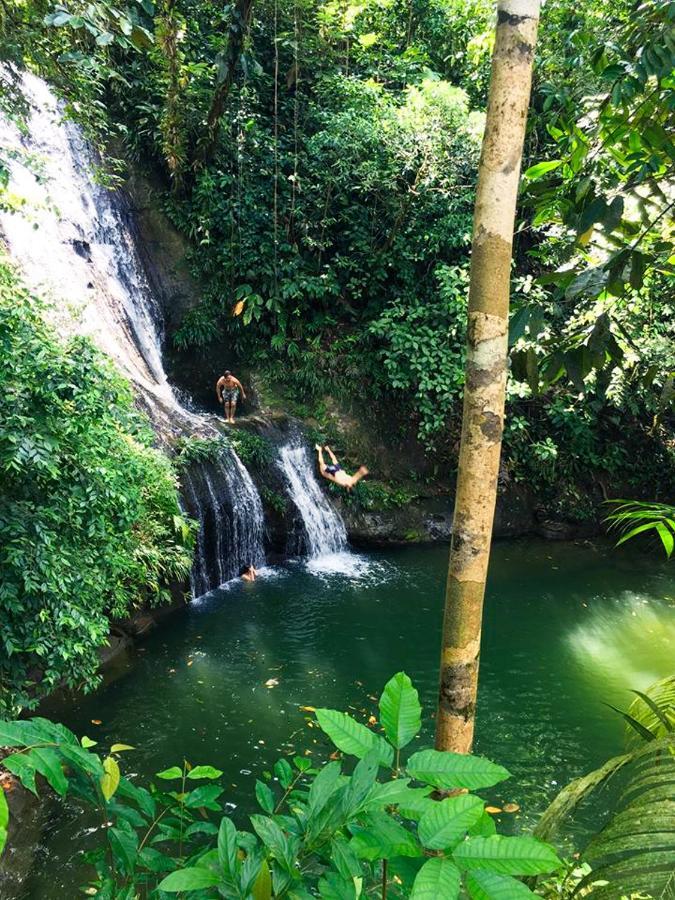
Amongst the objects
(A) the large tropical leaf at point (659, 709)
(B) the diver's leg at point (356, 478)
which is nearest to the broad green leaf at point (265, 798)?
(A) the large tropical leaf at point (659, 709)

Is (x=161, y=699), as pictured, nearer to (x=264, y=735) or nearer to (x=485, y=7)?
(x=264, y=735)

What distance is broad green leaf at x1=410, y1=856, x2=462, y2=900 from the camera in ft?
2.82

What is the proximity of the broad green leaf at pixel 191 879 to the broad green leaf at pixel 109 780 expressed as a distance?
0.27 metres

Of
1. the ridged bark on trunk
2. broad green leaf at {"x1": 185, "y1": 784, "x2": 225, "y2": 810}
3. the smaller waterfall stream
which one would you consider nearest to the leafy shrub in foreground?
broad green leaf at {"x1": 185, "y1": 784, "x2": 225, "y2": 810}

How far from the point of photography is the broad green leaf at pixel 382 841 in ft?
3.17

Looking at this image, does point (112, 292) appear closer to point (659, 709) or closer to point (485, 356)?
point (485, 356)

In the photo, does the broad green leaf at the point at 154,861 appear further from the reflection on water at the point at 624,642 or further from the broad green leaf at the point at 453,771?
the reflection on water at the point at 624,642

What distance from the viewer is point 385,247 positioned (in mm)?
11266

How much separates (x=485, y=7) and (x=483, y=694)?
11.9 m

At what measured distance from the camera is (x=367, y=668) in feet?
21.3

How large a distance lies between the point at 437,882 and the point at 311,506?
8919 mm

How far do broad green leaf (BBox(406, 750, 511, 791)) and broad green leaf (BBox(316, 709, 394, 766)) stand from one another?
0.21 ft

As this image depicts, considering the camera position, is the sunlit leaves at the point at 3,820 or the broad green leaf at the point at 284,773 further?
the broad green leaf at the point at 284,773

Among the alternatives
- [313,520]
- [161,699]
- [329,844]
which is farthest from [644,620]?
[329,844]
